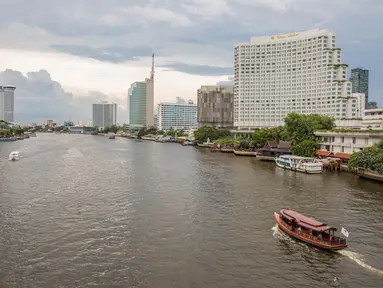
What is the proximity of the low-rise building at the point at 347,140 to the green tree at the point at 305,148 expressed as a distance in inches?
96.7

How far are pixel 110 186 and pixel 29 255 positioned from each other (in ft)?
83.9

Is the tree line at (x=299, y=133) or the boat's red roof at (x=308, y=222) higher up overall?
the tree line at (x=299, y=133)

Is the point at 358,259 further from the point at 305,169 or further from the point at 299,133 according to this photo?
the point at 299,133

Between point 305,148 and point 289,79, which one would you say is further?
point 289,79

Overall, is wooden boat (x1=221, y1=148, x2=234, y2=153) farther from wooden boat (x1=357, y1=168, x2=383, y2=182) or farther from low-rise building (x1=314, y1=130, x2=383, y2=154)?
wooden boat (x1=357, y1=168, x2=383, y2=182)

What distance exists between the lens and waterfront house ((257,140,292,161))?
282ft

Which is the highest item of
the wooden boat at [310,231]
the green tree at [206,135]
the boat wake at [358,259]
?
the green tree at [206,135]

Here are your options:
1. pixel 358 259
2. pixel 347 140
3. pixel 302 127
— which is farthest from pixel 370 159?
pixel 358 259

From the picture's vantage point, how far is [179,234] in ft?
96.6

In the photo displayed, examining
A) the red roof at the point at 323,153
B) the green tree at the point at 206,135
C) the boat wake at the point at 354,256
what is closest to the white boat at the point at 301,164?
the red roof at the point at 323,153

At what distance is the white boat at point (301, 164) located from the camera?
64500mm

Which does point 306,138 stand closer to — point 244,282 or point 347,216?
point 347,216

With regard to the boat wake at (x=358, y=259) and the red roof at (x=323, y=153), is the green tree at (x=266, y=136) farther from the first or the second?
the boat wake at (x=358, y=259)

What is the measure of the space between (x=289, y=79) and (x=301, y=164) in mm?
105123
